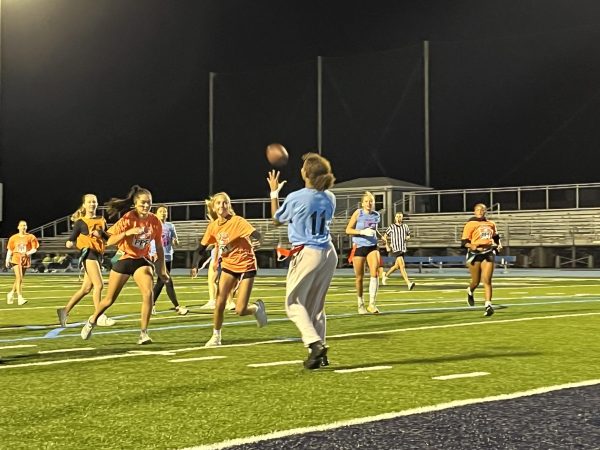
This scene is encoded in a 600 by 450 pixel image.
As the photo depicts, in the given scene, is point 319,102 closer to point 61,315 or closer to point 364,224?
point 364,224

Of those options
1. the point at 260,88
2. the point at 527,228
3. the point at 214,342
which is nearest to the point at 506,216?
the point at 527,228

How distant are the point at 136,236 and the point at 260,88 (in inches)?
1823

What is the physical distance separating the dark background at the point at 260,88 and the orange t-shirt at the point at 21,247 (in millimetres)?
28148

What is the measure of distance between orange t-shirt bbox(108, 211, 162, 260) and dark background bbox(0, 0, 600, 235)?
38.2 meters

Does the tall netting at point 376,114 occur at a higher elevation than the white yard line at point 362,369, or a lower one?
higher

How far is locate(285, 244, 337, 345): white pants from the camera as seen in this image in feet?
29.0

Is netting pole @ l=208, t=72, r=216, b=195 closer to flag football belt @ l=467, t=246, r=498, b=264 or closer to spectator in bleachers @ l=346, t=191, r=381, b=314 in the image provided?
spectator in bleachers @ l=346, t=191, r=381, b=314

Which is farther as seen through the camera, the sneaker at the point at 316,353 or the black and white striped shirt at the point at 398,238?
the black and white striped shirt at the point at 398,238

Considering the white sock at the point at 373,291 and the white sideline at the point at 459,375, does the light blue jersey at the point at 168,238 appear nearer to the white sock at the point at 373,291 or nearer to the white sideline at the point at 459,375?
the white sock at the point at 373,291

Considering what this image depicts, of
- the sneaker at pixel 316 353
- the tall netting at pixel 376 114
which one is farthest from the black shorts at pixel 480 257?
the tall netting at pixel 376 114

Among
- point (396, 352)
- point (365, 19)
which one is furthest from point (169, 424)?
point (365, 19)

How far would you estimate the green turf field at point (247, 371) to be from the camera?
6.36 meters

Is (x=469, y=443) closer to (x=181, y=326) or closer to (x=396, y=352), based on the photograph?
(x=396, y=352)

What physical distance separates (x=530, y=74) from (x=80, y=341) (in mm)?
40569
